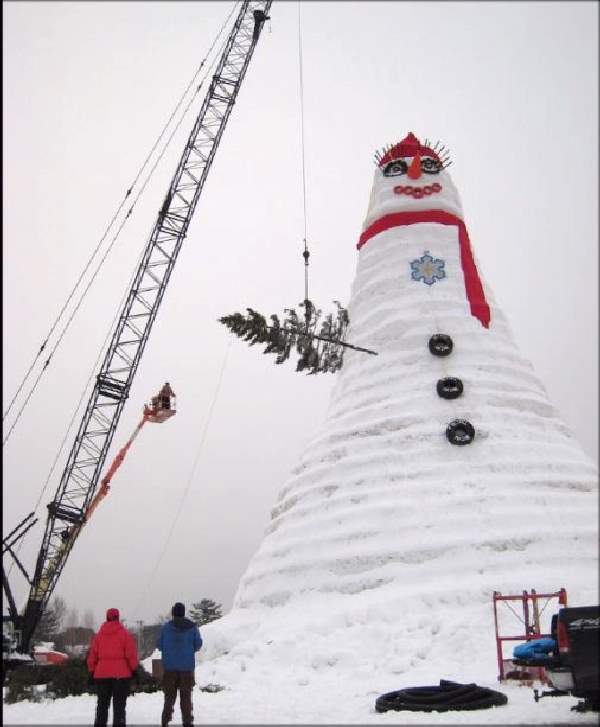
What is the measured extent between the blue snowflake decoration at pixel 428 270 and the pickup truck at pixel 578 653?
55.0 feet

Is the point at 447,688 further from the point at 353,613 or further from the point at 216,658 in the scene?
the point at 216,658

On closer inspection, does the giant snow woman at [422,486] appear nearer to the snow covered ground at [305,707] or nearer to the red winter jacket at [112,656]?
the snow covered ground at [305,707]

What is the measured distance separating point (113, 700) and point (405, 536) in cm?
988

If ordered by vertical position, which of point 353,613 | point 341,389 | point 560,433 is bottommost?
point 353,613

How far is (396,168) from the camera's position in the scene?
25.9 meters

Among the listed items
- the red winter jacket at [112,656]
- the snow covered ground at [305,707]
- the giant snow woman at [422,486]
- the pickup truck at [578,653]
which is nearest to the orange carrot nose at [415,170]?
the giant snow woman at [422,486]

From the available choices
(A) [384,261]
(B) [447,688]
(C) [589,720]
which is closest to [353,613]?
(B) [447,688]

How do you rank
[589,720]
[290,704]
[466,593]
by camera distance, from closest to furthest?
[589,720] < [290,704] < [466,593]

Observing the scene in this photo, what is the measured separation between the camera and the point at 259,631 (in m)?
16.9

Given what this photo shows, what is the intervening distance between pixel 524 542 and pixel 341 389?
873 centimetres

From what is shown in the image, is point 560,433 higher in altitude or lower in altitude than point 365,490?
higher

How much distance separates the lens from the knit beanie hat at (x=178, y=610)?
958 cm

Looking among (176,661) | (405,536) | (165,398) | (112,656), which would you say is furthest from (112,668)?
(165,398)

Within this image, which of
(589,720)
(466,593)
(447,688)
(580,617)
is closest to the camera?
(580,617)
